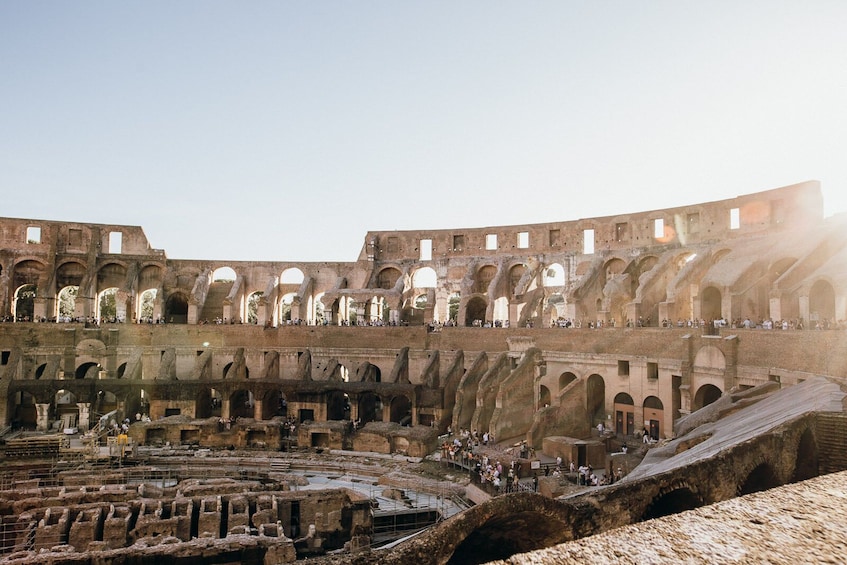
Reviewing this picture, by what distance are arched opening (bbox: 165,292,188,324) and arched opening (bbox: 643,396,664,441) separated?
28.5 metres

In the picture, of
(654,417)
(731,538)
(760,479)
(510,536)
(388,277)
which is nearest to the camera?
(731,538)

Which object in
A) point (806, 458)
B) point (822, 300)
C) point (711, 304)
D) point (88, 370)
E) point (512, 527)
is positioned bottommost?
point (88, 370)

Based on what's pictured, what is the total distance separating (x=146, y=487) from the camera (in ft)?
61.8

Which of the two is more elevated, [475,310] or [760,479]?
[475,310]

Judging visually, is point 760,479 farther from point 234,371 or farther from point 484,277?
point 484,277

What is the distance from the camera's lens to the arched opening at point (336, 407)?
29237mm

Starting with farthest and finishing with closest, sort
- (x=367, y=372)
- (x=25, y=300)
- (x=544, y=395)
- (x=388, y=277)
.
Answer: (x=25, y=300), (x=388, y=277), (x=367, y=372), (x=544, y=395)

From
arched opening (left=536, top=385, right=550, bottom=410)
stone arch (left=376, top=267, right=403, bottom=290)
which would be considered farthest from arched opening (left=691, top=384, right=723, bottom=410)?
stone arch (left=376, top=267, right=403, bottom=290)

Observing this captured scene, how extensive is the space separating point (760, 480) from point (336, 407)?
22.3 meters

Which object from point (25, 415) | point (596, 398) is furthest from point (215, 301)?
point (596, 398)

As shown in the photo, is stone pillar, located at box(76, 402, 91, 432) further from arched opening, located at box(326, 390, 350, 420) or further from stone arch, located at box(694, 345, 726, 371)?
stone arch, located at box(694, 345, 726, 371)

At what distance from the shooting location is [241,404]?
31.5m

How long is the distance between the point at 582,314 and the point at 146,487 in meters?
22.2

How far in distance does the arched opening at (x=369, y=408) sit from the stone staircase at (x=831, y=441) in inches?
805
